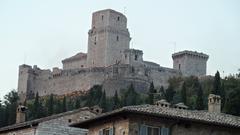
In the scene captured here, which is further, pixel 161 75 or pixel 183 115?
pixel 161 75

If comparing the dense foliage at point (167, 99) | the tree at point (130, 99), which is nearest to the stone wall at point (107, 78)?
the dense foliage at point (167, 99)

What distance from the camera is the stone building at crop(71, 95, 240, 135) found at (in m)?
37.7

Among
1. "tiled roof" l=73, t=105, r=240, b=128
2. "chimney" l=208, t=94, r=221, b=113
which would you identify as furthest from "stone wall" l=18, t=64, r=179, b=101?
"tiled roof" l=73, t=105, r=240, b=128

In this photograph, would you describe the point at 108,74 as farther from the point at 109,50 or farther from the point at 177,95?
the point at 177,95

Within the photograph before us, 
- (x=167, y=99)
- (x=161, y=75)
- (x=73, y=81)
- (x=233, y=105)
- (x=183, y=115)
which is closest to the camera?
(x=183, y=115)

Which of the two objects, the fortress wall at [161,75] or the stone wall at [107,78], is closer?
the stone wall at [107,78]

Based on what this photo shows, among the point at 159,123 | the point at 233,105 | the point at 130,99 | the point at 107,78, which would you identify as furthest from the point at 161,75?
the point at 159,123

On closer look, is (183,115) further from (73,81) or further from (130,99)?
(73,81)

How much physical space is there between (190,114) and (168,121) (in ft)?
6.09

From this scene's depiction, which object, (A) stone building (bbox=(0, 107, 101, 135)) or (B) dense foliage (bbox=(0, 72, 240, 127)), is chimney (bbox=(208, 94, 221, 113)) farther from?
(B) dense foliage (bbox=(0, 72, 240, 127))

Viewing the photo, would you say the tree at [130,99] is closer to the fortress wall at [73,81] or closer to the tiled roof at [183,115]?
the fortress wall at [73,81]

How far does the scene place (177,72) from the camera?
196m

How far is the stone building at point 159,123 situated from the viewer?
3772 centimetres

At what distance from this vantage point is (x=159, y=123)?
3825 centimetres
